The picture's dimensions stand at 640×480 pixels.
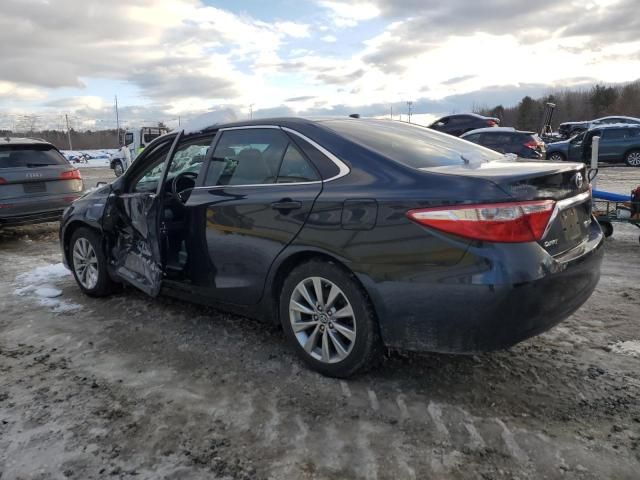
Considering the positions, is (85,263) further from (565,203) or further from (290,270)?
(565,203)

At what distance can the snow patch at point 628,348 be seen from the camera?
3576mm

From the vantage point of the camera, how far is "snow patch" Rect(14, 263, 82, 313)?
507 centimetres

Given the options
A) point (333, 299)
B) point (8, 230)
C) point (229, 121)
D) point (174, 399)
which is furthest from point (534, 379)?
point (8, 230)

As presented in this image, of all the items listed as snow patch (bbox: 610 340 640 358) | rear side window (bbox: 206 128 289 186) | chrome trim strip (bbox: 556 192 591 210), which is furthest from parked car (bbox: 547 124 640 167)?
rear side window (bbox: 206 128 289 186)

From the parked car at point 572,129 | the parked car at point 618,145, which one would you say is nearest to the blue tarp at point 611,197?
the parked car at point 618,145

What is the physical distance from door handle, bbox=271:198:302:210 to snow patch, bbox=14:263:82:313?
8.59 feet

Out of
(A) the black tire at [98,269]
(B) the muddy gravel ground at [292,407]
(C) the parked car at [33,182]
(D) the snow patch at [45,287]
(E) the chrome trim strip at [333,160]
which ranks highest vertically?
(E) the chrome trim strip at [333,160]

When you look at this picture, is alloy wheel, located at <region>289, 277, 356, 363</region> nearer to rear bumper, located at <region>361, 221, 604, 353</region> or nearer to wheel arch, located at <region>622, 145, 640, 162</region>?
rear bumper, located at <region>361, 221, 604, 353</region>

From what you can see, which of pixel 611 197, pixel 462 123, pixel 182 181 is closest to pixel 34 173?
pixel 182 181

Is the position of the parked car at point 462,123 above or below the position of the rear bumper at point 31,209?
above

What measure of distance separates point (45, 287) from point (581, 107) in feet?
279

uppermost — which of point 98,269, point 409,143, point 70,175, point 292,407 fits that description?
point 409,143

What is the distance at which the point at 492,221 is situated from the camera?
2652 mm

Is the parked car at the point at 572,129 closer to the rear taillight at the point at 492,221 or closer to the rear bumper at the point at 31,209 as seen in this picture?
the rear bumper at the point at 31,209
